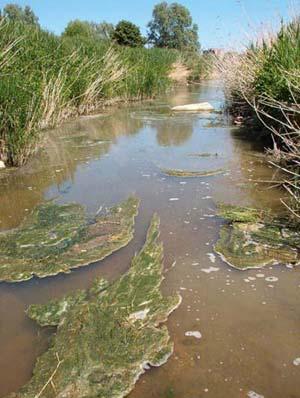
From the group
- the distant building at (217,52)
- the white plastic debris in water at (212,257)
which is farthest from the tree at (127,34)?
the white plastic debris in water at (212,257)

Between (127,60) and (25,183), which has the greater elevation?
(127,60)

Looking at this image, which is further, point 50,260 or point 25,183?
point 25,183

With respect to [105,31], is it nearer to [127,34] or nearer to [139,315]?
[127,34]

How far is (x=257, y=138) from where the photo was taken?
26.0ft

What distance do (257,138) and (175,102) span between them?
724 cm

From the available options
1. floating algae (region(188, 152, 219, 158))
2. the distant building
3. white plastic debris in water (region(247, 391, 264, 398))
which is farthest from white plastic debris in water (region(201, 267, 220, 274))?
the distant building

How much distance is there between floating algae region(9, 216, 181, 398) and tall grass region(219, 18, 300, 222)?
184cm

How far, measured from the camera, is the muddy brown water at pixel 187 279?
224 centimetres

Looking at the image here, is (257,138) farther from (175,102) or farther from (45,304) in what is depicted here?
(175,102)

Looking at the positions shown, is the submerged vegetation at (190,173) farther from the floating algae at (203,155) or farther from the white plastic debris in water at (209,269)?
the white plastic debris in water at (209,269)

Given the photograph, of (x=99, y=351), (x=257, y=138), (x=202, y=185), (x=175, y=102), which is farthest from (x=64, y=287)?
(x=175, y=102)

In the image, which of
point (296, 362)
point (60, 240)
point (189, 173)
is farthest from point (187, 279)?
point (189, 173)

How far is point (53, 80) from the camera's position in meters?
9.42

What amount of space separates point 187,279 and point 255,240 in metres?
0.78
